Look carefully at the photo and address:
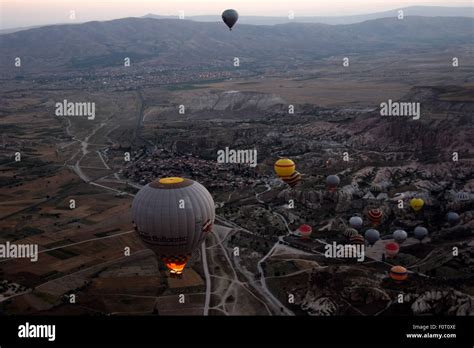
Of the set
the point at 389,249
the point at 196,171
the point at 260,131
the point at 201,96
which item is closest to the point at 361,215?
the point at 389,249

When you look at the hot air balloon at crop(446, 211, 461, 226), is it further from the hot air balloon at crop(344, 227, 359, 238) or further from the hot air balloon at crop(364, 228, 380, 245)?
the hot air balloon at crop(344, 227, 359, 238)

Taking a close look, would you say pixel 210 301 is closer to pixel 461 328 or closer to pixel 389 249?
pixel 389 249

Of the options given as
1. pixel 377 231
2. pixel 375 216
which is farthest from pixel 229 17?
pixel 377 231

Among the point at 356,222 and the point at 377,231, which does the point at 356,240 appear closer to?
the point at 377,231

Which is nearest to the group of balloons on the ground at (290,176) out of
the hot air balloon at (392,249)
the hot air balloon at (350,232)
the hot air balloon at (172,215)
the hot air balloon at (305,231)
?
the hot air balloon at (305,231)

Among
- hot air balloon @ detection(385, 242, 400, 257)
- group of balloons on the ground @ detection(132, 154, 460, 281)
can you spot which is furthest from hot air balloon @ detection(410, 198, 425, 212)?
group of balloons on the ground @ detection(132, 154, 460, 281)

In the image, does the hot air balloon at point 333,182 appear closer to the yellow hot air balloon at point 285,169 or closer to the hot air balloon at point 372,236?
the yellow hot air balloon at point 285,169
